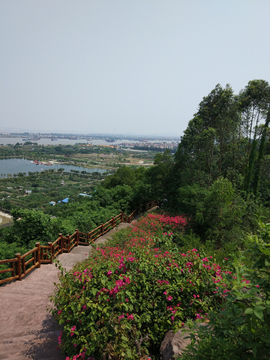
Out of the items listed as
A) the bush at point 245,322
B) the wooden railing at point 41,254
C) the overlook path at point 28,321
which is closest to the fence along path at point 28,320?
the overlook path at point 28,321

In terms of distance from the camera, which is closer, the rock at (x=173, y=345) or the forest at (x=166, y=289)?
the forest at (x=166, y=289)

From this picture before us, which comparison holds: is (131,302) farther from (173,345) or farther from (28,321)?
(28,321)

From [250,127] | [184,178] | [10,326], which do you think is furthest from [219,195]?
[250,127]

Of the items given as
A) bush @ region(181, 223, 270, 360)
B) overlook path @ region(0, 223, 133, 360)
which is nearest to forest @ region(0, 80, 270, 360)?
bush @ region(181, 223, 270, 360)

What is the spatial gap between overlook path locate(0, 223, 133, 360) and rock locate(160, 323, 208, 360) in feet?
4.79

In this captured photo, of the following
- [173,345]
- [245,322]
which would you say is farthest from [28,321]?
[245,322]

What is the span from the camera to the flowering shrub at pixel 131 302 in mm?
2607

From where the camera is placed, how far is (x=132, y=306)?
9.09 ft

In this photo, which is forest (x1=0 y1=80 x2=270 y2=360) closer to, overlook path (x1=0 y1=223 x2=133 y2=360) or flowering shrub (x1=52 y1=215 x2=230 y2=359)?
flowering shrub (x1=52 y1=215 x2=230 y2=359)

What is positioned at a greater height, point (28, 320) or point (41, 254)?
point (28, 320)

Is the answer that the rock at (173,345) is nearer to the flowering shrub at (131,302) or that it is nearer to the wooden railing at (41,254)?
the flowering shrub at (131,302)

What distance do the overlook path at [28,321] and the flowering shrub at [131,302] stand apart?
0.45 meters

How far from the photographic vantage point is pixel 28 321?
3691 millimetres

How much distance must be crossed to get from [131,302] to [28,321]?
85.6 inches
